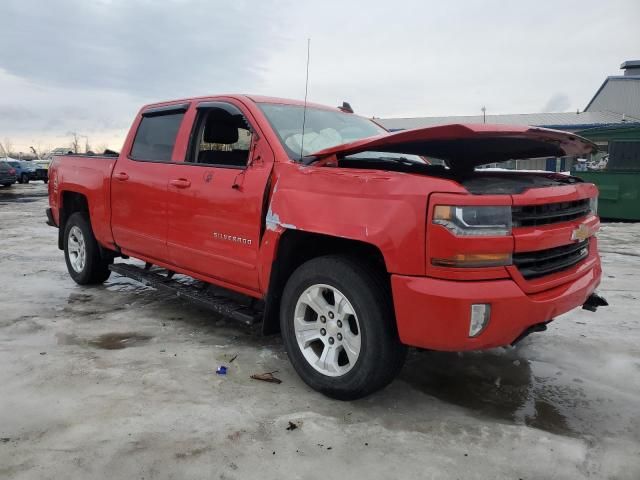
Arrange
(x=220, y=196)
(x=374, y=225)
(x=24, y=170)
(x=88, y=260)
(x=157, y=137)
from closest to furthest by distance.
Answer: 1. (x=374, y=225)
2. (x=220, y=196)
3. (x=157, y=137)
4. (x=88, y=260)
5. (x=24, y=170)

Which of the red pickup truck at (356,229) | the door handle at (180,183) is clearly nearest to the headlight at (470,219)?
the red pickup truck at (356,229)

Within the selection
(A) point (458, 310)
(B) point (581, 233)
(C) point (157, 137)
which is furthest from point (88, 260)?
(B) point (581, 233)

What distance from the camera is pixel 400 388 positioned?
10.8ft

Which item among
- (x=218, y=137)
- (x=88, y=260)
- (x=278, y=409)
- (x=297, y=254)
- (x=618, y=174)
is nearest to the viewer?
(x=278, y=409)

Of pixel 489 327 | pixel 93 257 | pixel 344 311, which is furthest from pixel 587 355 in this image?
pixel 93 257

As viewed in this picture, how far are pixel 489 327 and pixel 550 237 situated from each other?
643 millimetres

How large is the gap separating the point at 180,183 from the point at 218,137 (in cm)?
50

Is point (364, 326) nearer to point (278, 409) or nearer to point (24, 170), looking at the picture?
point (278, 409)

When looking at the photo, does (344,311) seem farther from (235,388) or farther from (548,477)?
(548,477)

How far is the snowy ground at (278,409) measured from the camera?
2.43 meters

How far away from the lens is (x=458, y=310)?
252cm

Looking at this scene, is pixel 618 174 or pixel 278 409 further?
pixel 618 174

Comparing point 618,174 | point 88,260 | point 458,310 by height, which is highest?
point 618,174

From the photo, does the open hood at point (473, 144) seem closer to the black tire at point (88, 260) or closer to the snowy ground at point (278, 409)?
the snowy ground at point (278, 409)
